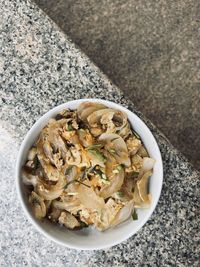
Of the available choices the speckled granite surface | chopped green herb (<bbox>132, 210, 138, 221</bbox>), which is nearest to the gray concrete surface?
the speckled granite surface

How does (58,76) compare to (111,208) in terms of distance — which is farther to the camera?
(58,76)

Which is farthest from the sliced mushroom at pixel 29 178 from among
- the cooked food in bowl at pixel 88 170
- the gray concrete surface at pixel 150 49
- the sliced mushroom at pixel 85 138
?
the gray concrete surface at pixel 150 49

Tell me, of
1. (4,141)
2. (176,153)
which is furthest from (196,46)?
(4,141)

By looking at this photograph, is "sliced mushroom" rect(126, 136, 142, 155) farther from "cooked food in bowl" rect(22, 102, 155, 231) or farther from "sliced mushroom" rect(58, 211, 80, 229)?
"sliced mushroom" rect(58, 211, 80, 229)

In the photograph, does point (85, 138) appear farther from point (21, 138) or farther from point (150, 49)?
point (150, 49)

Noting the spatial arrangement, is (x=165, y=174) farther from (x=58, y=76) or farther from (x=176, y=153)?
(x=58, y=76)
